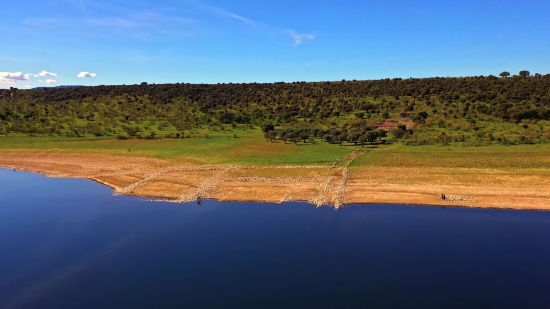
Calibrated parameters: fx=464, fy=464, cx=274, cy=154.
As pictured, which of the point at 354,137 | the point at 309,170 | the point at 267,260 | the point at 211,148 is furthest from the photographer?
the point at 211,148

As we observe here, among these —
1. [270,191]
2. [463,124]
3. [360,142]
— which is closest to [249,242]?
[270,191]

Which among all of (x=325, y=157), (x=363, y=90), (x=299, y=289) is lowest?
(x=299, y=289)

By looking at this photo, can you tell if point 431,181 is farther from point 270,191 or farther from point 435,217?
point 270,191

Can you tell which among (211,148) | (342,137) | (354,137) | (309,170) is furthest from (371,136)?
(211,148)

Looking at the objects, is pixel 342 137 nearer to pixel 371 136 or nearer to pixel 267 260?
pixel 371 136

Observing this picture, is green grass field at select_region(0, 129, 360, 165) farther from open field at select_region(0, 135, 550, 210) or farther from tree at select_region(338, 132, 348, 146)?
tree at select_region(338, 132, 348, 146)

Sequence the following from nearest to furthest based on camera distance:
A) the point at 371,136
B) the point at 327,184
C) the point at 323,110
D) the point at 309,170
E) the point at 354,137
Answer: the point at 327,184, the point at 309,170, the point at 371,136, the point at 354,137, the point at 323,110

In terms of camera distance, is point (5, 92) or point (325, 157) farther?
point (5, 92)
